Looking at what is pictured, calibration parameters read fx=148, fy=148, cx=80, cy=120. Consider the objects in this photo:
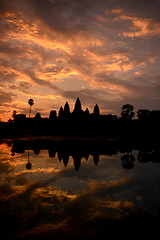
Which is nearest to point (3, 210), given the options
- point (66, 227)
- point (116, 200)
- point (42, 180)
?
point (66, 227)

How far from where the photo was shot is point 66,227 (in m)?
3.61

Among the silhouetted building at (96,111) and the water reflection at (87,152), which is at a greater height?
the silhouetted building at (96,111)

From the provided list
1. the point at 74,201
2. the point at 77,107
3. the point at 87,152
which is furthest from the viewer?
the point at 77,107

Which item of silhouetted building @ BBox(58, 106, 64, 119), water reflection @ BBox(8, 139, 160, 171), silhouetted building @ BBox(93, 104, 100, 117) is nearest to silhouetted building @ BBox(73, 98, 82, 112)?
silhouetted building @ BBox(58, 106, 64, 119)

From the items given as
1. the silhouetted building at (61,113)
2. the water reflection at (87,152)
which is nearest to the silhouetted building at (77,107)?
the silhouetted building at (61,113)

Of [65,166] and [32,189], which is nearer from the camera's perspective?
[32,189]

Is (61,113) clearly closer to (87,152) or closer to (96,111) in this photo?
(96,111)

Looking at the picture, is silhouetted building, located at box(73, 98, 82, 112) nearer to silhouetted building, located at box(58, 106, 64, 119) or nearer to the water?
silhouetted building, located at box(58, 106, 64, 119)

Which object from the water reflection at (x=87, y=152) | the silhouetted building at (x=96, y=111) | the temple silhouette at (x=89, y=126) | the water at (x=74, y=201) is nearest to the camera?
the water at (x=74, y=201)

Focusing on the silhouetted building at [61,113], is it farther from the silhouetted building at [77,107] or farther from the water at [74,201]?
the water at [74,201]

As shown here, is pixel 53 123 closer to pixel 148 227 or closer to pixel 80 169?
pixel 80 169

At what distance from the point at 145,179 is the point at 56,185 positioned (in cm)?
434

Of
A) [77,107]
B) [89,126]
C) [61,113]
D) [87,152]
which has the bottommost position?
[87,152]

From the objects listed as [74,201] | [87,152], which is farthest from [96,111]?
[74,201]
